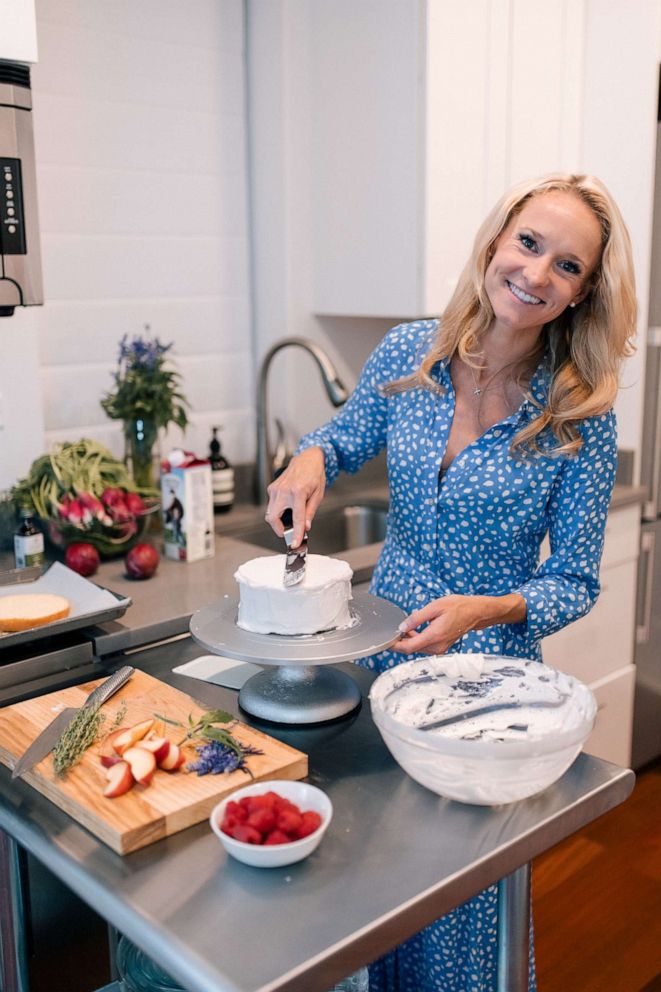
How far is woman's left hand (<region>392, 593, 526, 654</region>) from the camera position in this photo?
1.29 m

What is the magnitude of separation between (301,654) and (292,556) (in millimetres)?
207

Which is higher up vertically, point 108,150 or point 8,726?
point 108,150

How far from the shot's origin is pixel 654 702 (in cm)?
304

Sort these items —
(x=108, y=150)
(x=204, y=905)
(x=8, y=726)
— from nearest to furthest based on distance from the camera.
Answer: (x=204, y=905) → (x=8, y=726) → (x=108, y=150)

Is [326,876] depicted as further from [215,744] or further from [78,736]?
[78,736]

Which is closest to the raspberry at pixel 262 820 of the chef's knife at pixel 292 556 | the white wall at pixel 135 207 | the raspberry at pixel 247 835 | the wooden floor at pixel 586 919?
the raspberry at pixel 247 835

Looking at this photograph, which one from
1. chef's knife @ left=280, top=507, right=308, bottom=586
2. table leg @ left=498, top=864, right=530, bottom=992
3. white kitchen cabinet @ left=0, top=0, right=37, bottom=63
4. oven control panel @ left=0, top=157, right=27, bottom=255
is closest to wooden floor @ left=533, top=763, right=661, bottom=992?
table leg @ left=498, top=864, right=530, bottom=992

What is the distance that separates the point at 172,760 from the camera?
116 cm

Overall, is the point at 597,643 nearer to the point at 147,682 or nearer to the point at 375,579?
the point at 375,579

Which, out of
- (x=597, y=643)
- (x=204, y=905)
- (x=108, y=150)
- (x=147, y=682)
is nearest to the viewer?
(x=204, y=905)

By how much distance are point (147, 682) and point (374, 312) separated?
4.52 feet

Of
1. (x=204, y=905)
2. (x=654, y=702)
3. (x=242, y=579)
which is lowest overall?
(x=654, y=702)

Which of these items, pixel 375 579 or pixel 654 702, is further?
pixel 654 702

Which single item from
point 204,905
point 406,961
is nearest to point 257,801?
point 204,905
